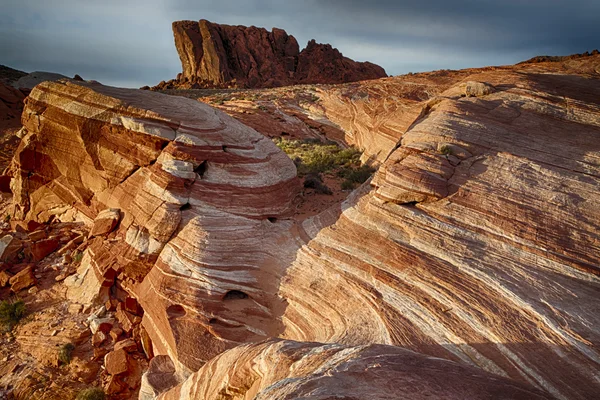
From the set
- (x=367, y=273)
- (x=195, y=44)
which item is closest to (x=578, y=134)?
(x=367, y=273)

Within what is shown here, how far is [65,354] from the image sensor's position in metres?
7.92

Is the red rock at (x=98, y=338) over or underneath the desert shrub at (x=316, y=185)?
underneath

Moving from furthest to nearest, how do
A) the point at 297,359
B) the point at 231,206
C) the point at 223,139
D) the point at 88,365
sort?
the point at 223,139
the point at 231,206
the point at 88,365
the point at 297,359

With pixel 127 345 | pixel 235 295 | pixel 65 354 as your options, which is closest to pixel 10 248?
pixel 65 354

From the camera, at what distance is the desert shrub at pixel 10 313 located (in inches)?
352

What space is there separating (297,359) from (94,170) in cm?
948

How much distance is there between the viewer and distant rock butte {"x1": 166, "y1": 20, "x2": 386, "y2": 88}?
76.0m

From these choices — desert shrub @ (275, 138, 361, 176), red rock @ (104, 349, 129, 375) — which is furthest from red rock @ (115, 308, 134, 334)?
desert shrub @ (275, 138, 361, 176)

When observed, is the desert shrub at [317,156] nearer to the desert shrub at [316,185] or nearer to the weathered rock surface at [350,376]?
the desert shrub at [316,185]

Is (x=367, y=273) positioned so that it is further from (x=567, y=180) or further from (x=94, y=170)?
(x=94, y=170)

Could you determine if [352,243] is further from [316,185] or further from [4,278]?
[4,278]

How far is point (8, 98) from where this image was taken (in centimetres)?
3109

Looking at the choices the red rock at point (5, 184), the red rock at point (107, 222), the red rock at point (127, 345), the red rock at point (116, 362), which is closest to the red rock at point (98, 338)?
the red rock at point (127, 345)

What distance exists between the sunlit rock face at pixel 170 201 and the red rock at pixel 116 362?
0.74 m
